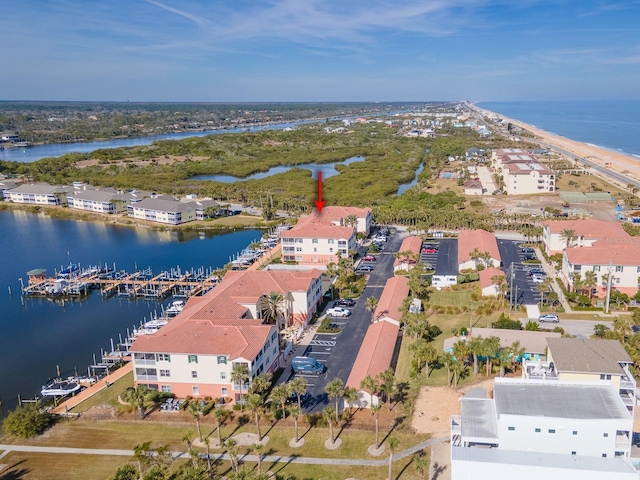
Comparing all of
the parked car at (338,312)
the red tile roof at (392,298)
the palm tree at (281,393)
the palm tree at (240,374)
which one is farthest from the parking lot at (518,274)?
the palm tree at (240,374)

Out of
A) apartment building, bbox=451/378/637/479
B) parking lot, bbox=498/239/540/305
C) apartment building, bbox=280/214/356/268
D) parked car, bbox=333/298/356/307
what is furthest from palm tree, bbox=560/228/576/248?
apartment building, bbox=451/378/637/479

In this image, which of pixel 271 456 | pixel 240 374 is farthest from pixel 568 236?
pixel 271 456

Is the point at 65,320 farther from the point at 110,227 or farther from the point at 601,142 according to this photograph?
the point at 601,142

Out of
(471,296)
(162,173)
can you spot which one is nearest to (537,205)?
(471,296)

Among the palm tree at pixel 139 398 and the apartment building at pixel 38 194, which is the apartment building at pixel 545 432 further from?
the apartment building at pixel 38 194

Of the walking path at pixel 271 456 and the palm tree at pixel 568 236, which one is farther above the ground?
the palm tree at pixel 568 236
